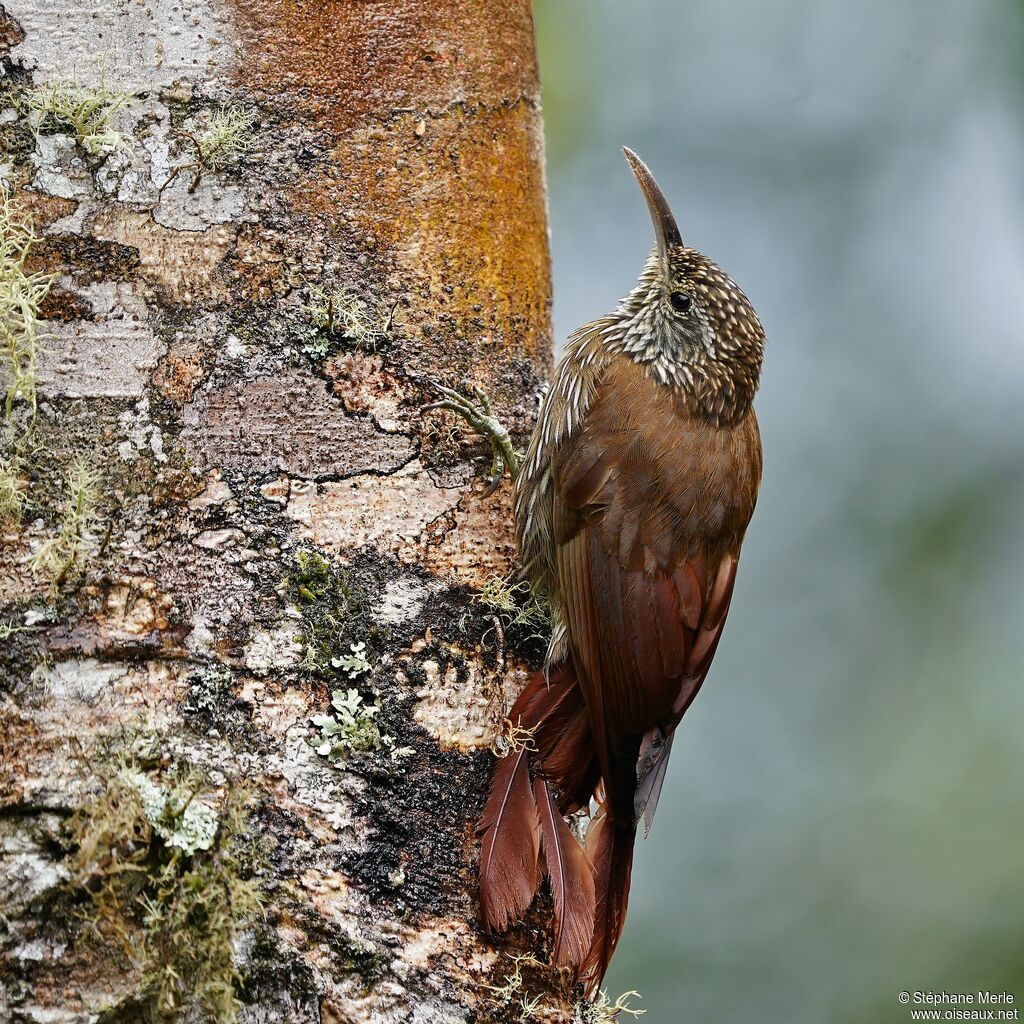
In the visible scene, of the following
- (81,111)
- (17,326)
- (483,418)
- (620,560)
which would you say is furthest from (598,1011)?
(81,111)

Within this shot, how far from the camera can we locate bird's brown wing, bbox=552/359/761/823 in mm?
2215

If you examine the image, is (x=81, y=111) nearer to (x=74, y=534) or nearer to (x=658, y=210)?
(x=74, y=534)

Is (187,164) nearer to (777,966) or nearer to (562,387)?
(562,387)

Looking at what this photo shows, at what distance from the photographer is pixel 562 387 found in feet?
8.58

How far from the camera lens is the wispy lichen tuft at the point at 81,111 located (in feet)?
5.97

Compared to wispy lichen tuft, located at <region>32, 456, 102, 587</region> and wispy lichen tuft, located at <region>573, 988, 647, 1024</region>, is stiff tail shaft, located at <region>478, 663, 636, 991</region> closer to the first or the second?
wispy lichen tuft, located at <region>573, 988, 647, 1024</region>

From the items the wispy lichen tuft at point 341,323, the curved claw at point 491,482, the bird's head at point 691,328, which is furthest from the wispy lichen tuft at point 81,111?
the bird's head at point 691,328

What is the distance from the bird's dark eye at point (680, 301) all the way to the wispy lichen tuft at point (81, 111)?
136 cm

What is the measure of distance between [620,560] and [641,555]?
1.7 inches

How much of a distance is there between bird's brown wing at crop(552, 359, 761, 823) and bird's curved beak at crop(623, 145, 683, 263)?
1.41 feet

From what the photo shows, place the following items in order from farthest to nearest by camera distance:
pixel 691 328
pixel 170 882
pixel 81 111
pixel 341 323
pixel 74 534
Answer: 1. pixel 691 328
2. pixel 341 323
3. pixel 81 111
4. pixel 74 534
5. pixel 170 882

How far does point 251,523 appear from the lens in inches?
70.1

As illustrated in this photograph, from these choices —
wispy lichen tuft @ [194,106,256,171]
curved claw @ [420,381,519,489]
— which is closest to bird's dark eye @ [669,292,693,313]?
curved claw @ [420,381,519,489]

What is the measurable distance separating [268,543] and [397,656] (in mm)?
258
